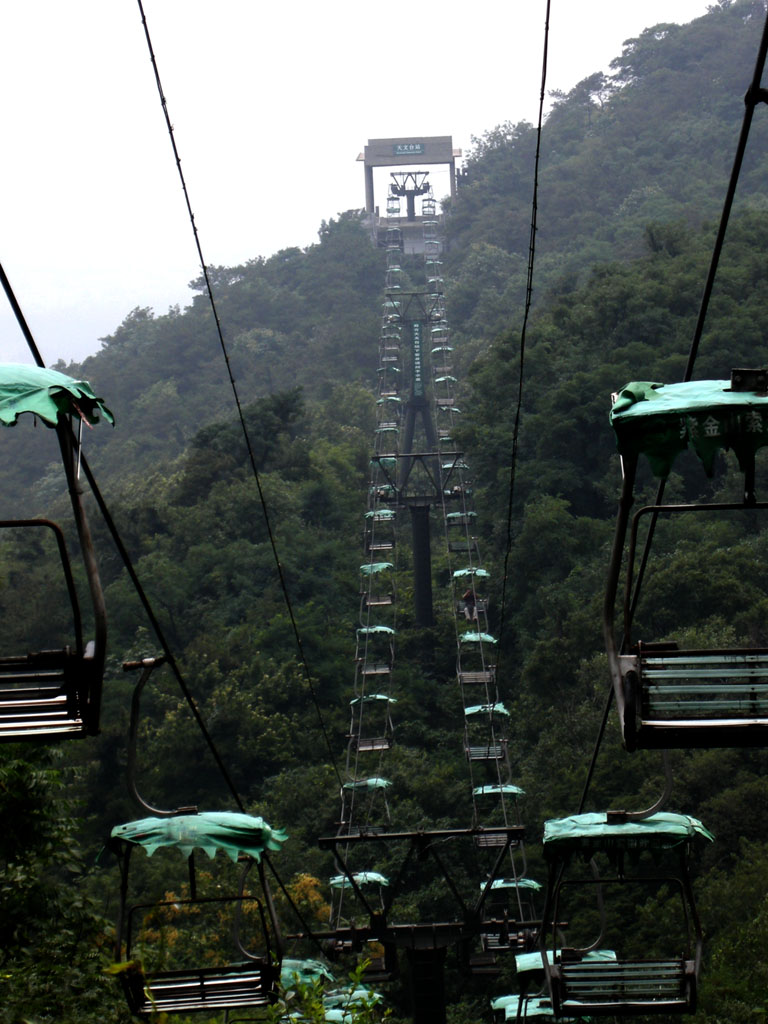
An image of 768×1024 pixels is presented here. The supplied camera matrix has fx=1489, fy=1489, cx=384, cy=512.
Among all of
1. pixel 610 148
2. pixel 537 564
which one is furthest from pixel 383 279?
pixel 537 564

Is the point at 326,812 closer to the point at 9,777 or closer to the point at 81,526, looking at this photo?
the point at 9,777

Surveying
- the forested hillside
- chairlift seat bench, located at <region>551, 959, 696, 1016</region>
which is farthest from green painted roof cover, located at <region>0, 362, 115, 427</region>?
the forested hillside

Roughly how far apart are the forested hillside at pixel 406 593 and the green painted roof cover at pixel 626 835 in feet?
10.2

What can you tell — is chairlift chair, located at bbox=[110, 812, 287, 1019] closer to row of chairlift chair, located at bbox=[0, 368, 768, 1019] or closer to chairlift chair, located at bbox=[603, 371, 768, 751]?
row of chairlift chair, located at bbox=[0, 368, 768, 1019]

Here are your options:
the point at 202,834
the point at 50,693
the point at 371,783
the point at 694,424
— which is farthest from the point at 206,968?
the point at 371,783

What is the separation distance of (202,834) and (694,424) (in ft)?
11.7

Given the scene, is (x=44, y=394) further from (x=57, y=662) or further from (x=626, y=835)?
(x=626, y=835)

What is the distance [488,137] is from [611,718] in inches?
1920

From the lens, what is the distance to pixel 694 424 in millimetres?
5074

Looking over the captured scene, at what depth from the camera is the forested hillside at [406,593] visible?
15.3m

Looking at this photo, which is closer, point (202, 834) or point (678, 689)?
point (678, 689)

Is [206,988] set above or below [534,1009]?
above

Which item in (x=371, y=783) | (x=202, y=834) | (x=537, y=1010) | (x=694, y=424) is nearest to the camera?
(x=694, y=424)

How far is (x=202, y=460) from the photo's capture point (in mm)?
36438
